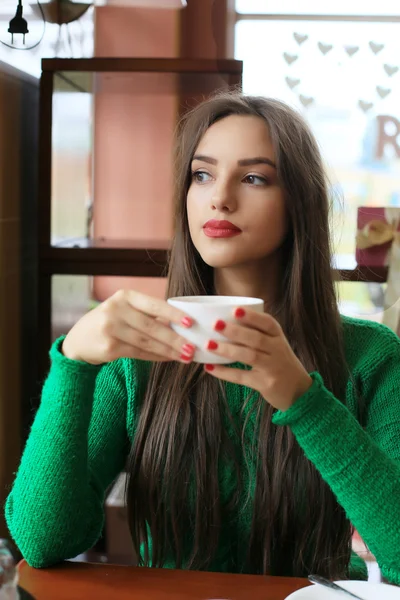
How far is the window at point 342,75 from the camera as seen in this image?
2.45 m

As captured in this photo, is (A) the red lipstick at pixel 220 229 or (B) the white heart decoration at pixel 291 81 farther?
(B) the white heart decoration at pixel 291 81

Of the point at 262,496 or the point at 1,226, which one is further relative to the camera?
the point at 1,226

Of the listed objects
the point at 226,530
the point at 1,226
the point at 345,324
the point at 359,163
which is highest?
A: the point at 359,163

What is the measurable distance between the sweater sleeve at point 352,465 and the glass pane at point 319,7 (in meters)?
1.81

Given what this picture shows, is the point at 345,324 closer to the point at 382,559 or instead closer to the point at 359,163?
the point at 382,559

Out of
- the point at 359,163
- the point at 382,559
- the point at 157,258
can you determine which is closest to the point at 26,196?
the point at 157,258

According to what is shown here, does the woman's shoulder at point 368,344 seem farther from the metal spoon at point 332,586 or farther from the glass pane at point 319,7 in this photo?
the glass pane at point 319,7

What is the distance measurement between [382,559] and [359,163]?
65.1 inches

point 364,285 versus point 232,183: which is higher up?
point 232,183

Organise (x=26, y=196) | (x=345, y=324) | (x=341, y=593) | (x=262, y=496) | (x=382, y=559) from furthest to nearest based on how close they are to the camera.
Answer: (x=26, y=196) < (x=345, y=324) < (x=262, y=496) < (x=382, y=559) < (x=341, y=593)

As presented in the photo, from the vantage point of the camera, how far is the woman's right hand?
0.86 m

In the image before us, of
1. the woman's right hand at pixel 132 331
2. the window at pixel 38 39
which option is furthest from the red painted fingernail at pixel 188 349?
the window at pixel 38 39

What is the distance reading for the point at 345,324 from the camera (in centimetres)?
139

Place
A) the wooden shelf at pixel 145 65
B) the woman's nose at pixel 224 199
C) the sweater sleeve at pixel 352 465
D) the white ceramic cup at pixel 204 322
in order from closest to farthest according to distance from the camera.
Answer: the white ceramic cup at pixel 204 322 → the sweater sleeve at pixel 352 465 → the woman's nose at pixel 224 199 → the wooden shelf at pixel 145 65
